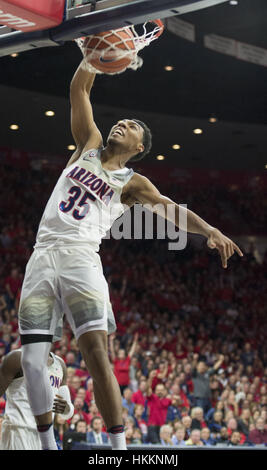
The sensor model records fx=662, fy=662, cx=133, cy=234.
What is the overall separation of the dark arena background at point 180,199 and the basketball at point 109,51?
665 cm

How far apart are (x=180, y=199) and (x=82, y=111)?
14956 millimetres

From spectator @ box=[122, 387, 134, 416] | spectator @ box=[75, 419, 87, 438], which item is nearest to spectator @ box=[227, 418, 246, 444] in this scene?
spectator @ box=[122, 387, 134, 416]

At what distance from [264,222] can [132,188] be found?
15.7m

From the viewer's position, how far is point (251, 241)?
19.0m

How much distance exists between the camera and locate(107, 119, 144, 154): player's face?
3.93m

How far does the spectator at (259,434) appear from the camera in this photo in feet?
32.3

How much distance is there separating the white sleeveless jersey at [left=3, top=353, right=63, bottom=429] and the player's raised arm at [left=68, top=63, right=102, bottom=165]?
56.8 inches

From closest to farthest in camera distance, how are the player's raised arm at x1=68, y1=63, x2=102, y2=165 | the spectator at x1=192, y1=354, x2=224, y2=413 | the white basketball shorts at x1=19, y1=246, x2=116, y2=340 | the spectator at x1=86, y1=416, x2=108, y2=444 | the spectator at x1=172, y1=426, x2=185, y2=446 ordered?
1. the white basketball shorts at x1=19, y1=246, x2=116, y2=340
2. the player's raised arm at x1=68, y1=63, x2=102, y2=165
3. the spectator at x1=86, y1=416, x2=108, y2=444
4. the spectator at x1=172, y1=426, x2=185, y2=446
5. the spectator at x1=192, y1=354, x2=224, y2=413

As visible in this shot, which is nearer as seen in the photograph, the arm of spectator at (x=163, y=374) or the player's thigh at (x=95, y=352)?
the player's thigh at (x=95, y=352)

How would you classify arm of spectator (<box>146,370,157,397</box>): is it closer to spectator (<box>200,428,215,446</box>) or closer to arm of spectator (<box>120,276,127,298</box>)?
spectator (<box>200,428,215,446</box>)

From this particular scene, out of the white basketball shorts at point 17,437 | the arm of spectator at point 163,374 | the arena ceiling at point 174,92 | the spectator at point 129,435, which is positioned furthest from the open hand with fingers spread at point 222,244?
the arena ceiling at point 174,92

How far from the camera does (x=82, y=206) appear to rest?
Answer: 368cm

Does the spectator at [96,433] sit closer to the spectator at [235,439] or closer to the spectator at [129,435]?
the spectator at [129,435]

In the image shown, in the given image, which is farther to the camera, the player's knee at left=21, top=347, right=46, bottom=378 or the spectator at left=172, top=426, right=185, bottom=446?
the spectator at left=172, top=426, right=185, bottom=446
